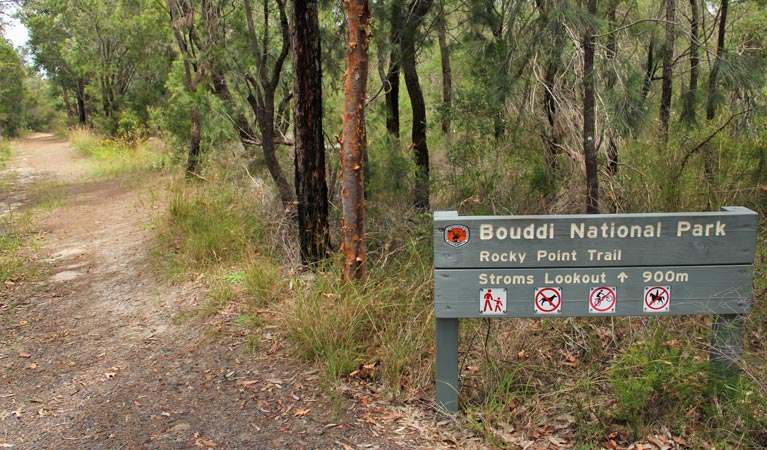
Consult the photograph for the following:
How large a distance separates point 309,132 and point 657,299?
11.9ft

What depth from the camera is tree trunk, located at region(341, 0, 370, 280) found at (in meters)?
5.33

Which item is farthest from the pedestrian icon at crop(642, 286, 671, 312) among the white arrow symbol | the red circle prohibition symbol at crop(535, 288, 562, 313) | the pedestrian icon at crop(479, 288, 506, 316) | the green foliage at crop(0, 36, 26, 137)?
the green foliage at crop(0, 36, 26, 137)

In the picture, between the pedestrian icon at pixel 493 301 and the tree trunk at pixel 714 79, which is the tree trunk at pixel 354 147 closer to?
the pedestrian icon at pixel 493 301

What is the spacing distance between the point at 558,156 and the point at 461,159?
1182mm

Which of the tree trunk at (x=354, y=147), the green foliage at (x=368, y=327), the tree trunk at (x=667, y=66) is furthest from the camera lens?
the tree trunk at (x=667, y=66)

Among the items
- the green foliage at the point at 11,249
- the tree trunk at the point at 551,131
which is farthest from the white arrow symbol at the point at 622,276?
the green foliage at the point at 11,249

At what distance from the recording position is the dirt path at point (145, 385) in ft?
12.6

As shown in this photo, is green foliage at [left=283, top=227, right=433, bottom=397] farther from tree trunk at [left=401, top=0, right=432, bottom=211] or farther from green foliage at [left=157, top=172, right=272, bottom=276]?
tree trunk at [left=401, top=0, right=432, bottom=211]

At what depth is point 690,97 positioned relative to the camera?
25.5ft

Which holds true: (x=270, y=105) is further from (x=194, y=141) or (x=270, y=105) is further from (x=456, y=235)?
(x=194, y=141)

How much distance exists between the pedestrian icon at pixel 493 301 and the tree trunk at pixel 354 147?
5.81ft

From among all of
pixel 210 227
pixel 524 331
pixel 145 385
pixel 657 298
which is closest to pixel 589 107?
pixel 524 331

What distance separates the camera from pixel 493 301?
3742 millimetres

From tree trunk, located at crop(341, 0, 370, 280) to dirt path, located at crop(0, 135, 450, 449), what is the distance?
1.01 m
